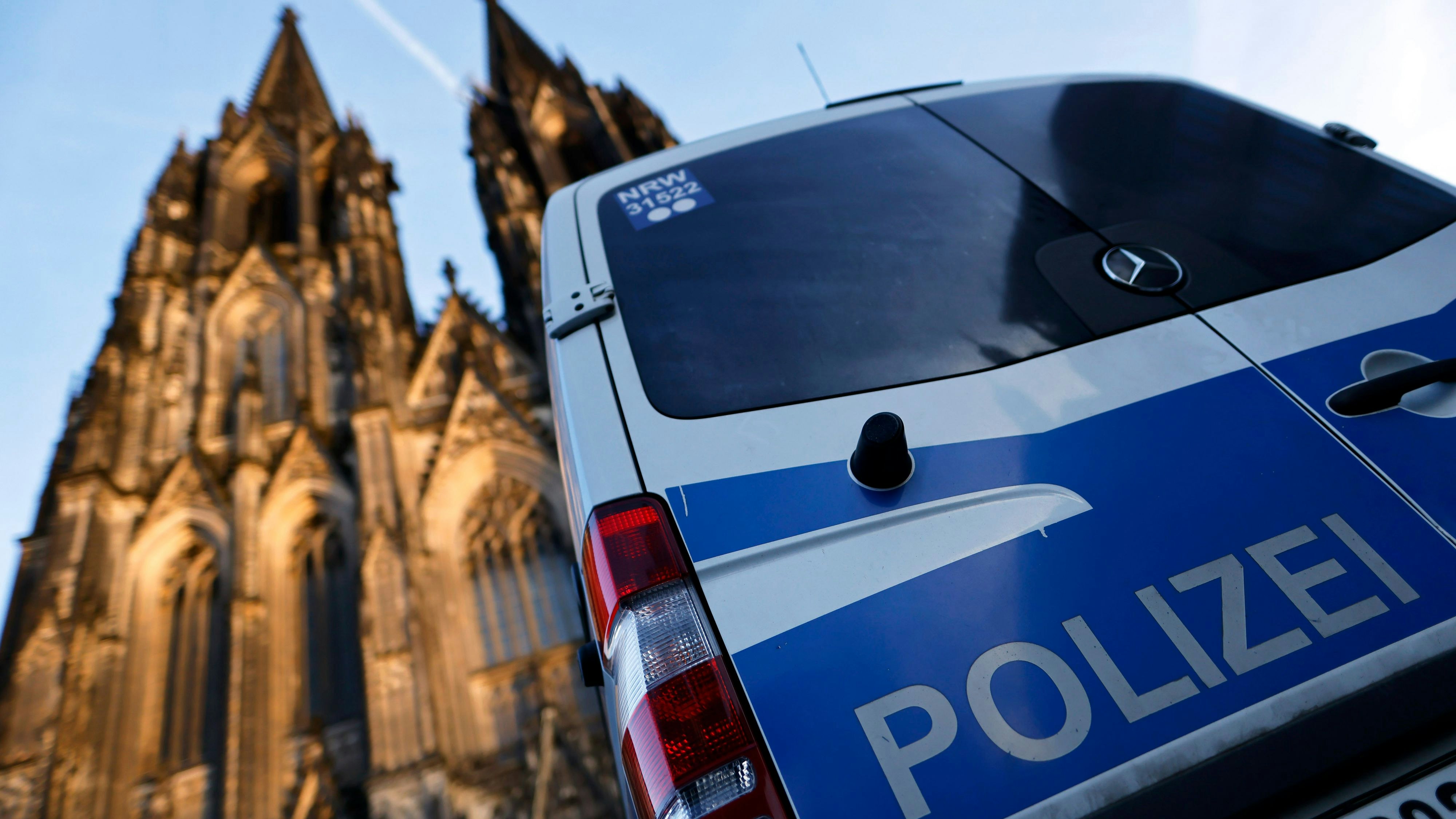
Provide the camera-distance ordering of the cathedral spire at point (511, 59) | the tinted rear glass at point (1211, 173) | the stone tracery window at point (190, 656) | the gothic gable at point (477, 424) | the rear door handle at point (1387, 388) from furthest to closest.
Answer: the cathedral spire at point (511, 59) < the gothic gable at point (477, 424) < the stone tracery window at point (190, 656) < the tinted rear glass at point (1211, 173) < the rear door handle at point (1387, 388)

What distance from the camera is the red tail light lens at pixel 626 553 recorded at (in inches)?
49.1

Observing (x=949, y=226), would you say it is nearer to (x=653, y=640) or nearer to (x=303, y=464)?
(x=653, y=640)

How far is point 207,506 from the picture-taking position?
12195 mm

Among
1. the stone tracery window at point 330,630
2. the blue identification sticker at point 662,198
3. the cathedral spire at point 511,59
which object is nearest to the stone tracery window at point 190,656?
the stone tracery window at point 330,630

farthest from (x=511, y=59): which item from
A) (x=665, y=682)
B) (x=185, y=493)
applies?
(x=665, y=682)

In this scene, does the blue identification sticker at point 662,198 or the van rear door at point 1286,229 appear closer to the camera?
the van rear door at point 1286,229

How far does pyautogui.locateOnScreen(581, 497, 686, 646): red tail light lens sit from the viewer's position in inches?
49.1

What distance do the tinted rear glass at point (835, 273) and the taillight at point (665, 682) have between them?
11.9 inches

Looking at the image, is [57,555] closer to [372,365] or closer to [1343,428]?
[372,365]

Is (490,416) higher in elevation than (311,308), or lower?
lower

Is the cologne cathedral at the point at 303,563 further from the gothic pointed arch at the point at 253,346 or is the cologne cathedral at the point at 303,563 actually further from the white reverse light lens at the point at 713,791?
the white reverse light lens at the point at 713,791

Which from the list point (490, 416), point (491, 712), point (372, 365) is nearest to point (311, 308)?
point (372, 365)

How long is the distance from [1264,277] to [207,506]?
1388 centimetres

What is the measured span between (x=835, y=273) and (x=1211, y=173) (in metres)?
1.06
